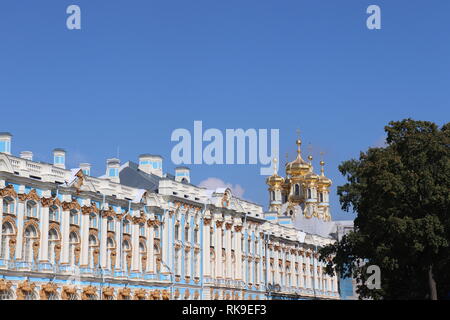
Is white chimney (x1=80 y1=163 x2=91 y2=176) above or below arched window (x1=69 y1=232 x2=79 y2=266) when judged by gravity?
above

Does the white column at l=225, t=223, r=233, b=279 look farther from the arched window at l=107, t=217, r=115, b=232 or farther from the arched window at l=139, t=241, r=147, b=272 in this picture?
the arched window at l=107, t=217, r=115, b=232

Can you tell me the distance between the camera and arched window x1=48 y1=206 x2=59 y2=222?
47.4 metres

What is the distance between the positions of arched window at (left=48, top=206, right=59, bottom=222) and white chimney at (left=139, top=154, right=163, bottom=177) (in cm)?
1824

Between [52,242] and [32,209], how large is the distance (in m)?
2.60

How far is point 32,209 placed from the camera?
4603cm

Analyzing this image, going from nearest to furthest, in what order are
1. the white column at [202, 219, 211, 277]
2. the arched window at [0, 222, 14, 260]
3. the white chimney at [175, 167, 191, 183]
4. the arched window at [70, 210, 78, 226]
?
the arched window at [0, 222, 14, 260] < the arched window at [70, 210, 78, 226] < the white column at [202, 219, 211, 277] < the white chimney at [175, 167, 191, 183]

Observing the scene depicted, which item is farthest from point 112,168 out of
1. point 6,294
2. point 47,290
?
point 6,294

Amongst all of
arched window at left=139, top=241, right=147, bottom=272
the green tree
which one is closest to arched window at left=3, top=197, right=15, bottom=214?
arched window at left=139, top=241, right=147, bottom=272

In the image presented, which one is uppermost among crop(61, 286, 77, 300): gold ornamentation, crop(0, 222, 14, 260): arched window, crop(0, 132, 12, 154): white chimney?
crop(0, 132, 12, 154): white chimney

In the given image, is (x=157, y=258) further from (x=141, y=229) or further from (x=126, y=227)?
(x=126, y=227)

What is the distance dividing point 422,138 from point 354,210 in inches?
334

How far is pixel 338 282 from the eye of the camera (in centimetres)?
9725

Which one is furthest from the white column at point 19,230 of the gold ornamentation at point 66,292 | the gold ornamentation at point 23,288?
the gold ornamentation at point 66,292
